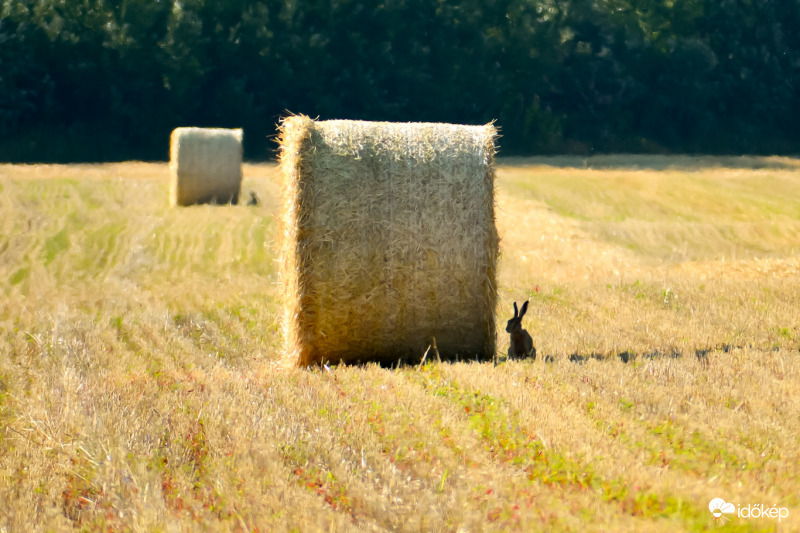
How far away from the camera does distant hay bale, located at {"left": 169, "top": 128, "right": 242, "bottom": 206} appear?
1892cm

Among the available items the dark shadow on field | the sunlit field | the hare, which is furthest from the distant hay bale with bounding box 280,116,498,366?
the dark shadow on field

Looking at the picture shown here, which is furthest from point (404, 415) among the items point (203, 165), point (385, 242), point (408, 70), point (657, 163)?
point (408, 70)

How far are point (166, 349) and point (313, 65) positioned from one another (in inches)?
1084

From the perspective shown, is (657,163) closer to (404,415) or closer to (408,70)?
(408,70)

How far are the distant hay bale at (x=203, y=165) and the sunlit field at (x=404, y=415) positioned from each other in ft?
19.8

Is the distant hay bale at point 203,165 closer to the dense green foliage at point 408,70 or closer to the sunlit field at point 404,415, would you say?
the sunlit field at point 404,415

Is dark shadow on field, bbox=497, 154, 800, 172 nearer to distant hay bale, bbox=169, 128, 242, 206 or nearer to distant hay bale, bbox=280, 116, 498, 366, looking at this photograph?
distant hay bale, bbox=169, 128, 242, 206

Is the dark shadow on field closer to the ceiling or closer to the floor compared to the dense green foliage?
closer to the floor

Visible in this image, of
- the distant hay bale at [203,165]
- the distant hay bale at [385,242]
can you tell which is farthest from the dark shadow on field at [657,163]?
the distant hay bale at [385,242]

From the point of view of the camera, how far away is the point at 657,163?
96.1ft

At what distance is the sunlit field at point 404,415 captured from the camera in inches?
173

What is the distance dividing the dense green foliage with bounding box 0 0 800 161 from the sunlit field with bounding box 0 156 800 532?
70.5 feet

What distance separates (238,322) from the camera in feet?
32.3

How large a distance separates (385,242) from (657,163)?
23.4 metres
